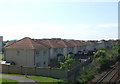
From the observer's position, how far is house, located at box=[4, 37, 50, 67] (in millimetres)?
35219

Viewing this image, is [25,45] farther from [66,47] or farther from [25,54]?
[66,47]

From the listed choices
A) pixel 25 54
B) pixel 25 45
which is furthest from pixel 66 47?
pixel 25 54

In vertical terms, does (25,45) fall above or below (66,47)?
above

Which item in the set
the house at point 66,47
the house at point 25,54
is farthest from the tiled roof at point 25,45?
the house at point 66,47

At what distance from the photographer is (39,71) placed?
28.9 m

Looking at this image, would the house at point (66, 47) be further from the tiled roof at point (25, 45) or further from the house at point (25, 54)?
the tiled roof at point (25, 45)

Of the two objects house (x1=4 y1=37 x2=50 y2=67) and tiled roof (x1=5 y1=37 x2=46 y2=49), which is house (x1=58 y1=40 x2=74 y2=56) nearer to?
house (x1=4 y1=37 x2=50 y2=67)

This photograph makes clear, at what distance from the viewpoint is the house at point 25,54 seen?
1387 inches

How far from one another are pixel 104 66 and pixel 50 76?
15.6m

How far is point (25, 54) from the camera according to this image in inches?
1399

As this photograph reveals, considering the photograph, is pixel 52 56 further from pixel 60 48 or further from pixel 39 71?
pixel 39 71

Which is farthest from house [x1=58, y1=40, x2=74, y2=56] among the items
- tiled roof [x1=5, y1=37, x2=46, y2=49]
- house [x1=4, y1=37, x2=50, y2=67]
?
tiled roof [x1=5, y1=37, x2=46, y2=49]

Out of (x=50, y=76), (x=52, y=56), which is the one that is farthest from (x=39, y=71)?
(x=52, y=56)

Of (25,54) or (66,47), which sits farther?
(66,47)
